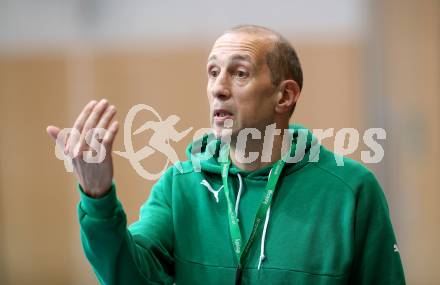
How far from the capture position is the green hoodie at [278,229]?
194 cm

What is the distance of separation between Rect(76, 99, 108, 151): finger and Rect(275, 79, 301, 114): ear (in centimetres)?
66

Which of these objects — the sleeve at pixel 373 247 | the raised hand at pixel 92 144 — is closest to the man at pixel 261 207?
the sleeve at pixel 373 247

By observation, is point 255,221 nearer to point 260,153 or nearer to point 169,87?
point 260,153

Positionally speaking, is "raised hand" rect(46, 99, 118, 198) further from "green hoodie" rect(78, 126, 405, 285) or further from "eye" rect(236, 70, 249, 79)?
"eye" rect(236, 70, 249, 79)

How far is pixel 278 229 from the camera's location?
2006mm

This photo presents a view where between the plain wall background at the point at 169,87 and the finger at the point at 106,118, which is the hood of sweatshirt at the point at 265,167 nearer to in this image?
the finger at the point at 106,118

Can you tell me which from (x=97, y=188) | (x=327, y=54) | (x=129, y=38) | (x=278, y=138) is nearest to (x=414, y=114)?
(x=327, y=54)

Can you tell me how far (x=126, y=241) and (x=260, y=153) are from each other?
0.58 meters

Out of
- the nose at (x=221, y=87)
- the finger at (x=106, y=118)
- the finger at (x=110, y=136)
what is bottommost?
the finger at (x=110, y=136)

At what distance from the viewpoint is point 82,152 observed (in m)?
1.63

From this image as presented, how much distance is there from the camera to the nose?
200 cm

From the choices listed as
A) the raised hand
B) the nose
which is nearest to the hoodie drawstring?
the nose

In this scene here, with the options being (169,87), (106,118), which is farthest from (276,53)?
(169,87)

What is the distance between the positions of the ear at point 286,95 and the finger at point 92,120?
0.66m
